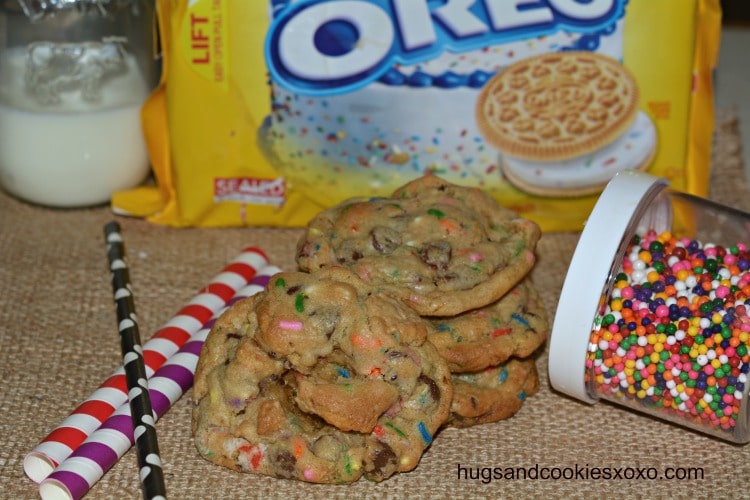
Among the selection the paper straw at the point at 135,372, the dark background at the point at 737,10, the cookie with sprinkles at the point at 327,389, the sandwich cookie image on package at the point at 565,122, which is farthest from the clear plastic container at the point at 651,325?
the dark background at the point at 737,10

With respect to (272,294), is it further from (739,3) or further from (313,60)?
(739,3)

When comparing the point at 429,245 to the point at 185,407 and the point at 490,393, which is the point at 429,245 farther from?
the point at 185,407

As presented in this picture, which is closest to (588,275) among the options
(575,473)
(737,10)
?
(575,473)

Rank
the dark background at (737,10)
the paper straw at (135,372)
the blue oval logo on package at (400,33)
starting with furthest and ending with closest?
the dark background at (737,10) → the blue oval logo on package at (400,33) → the paper straw at (135,372)

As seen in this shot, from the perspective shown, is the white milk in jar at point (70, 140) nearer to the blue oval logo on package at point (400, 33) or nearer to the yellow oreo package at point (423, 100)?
the yellow oreo package at point (423, 100)

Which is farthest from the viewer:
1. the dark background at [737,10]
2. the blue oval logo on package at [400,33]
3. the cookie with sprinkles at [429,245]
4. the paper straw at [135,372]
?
the dark background at [737,10]

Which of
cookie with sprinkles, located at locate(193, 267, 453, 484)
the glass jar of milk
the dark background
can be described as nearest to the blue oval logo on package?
the glass jar of milk

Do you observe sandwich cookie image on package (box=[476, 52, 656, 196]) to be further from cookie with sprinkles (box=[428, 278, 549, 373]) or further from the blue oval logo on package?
Answer: cookie with sprinkles (box=[428, 278, 549, 373])
